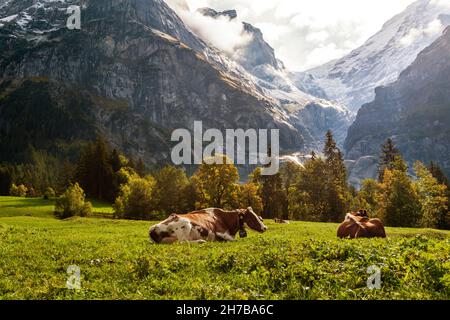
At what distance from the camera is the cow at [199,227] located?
22594 mm

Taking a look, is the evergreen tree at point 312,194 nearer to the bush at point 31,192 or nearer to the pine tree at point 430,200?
the pine tree at point 430,200

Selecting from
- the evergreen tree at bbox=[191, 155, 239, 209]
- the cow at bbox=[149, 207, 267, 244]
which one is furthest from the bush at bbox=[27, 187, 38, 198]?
the cow at bbox=[149, 207, 267, 244]

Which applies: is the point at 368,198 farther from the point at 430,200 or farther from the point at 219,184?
the point at 219,184

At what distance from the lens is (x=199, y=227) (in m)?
23.4

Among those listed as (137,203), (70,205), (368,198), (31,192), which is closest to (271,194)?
(368,198)

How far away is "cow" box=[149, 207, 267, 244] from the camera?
22.6m

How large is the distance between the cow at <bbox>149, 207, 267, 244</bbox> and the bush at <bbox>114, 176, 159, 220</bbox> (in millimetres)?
62253

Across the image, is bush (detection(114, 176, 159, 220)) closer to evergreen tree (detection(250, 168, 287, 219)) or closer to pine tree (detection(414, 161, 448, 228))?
evergreen tree (detection(250, 168, 287, 219))

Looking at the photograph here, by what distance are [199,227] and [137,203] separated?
65.8 metres

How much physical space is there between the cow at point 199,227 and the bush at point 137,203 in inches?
2451
